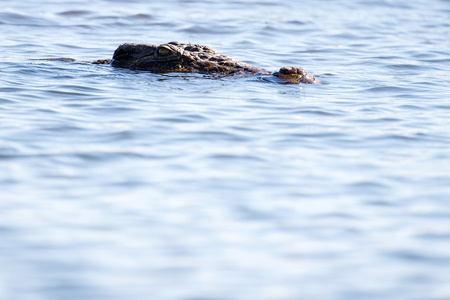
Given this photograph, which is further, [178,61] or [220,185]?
[178,61]

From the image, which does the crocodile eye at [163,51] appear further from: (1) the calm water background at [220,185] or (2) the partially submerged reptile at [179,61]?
(1) the calm water background at [220,185]

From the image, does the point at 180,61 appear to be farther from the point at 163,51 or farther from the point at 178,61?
the point at 163,51

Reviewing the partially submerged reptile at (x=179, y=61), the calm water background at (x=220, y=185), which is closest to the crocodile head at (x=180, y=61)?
the partially submerged reptile at (x=179, y=61)

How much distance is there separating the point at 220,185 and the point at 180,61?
4.90m

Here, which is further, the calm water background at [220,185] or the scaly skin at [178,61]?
the scaly skin at [178,61]

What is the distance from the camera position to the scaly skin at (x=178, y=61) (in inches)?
388

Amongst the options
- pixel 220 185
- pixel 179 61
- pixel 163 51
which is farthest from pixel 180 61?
pixel 220 185

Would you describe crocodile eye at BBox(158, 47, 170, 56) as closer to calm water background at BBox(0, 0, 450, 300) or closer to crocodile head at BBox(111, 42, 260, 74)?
crocodile head at BBox(111, 42, 260, 74)

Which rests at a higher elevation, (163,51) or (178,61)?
(163,51)

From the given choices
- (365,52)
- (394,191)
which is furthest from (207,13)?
(394,191)

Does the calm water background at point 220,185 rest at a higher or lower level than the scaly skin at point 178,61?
lower

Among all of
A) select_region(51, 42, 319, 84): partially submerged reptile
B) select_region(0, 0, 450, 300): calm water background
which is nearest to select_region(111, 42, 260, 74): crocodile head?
select_region(51, 42, 319, 84): partially submerged reptile

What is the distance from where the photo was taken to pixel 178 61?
32.7 ft

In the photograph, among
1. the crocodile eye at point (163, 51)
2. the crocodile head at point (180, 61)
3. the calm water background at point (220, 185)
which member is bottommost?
the calm water background at point (220, 185)
